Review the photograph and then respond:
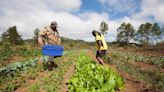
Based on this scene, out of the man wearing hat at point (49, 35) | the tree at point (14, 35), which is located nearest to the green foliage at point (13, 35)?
the tree at point (14, 35)

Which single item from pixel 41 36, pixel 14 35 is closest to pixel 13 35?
pixel 14 35

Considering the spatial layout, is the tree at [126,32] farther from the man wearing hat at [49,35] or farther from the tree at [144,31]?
the man wearing hat at [49,35]

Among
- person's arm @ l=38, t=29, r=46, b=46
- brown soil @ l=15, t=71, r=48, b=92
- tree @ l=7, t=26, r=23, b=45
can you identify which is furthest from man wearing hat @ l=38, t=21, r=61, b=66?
tree @ l=7, t=26, r=23, b=45

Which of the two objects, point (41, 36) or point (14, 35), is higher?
point (14, 35)

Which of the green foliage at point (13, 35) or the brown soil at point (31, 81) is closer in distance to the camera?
the brown soil at point (31, 81)

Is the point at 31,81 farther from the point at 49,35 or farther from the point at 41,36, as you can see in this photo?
the point at 49,35

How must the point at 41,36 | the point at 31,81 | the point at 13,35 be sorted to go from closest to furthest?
the point at 31,81, the point at 41,36, the point at 13,35

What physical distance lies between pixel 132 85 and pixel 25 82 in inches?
152

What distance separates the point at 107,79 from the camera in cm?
793

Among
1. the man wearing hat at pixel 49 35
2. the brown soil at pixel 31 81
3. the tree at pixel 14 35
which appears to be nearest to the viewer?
the brown soil at pixel 31 81

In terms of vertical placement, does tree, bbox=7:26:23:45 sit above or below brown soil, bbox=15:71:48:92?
above

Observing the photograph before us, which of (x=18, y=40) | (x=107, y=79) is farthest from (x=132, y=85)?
(x=18, y=40)

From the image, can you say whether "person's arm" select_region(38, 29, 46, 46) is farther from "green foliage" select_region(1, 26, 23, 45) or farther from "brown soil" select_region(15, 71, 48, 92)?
"green foliage" select_region(1, 26, 23, 45)

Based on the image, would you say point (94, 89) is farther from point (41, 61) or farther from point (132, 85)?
point (41, 61)
